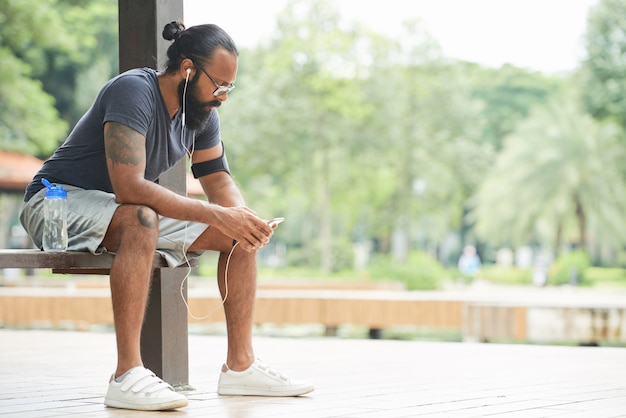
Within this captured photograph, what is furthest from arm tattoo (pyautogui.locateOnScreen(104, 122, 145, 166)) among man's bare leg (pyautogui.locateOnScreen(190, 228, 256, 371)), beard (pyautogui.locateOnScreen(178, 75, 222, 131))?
man's bare leg (pyautogui.locateOnScreen(190, 228, 256, 371))

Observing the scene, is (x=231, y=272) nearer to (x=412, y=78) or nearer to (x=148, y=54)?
(x=148, y=54)

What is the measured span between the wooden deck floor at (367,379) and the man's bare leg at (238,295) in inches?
7.7

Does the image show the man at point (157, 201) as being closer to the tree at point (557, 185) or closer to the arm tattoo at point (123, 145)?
the arm tattoo at point (123, 145)

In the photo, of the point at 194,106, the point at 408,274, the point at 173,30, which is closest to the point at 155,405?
the point at 194,106

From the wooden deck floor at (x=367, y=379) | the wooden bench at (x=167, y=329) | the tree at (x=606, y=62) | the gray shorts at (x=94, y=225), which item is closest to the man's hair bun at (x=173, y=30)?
the gray shorts at (x=94, y=225)

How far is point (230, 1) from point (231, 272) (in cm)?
3338

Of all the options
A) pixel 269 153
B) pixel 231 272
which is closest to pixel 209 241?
pixel 231 272

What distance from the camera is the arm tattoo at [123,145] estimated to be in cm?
371

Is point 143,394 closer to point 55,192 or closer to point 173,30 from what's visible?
point 55,192

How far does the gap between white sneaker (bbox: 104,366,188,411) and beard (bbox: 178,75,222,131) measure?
96 cm

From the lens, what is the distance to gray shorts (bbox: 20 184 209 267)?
12.1 ft

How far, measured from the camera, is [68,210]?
12.5ft

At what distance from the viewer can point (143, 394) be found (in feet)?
11.7

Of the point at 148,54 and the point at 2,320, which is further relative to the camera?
the point at 2,320
